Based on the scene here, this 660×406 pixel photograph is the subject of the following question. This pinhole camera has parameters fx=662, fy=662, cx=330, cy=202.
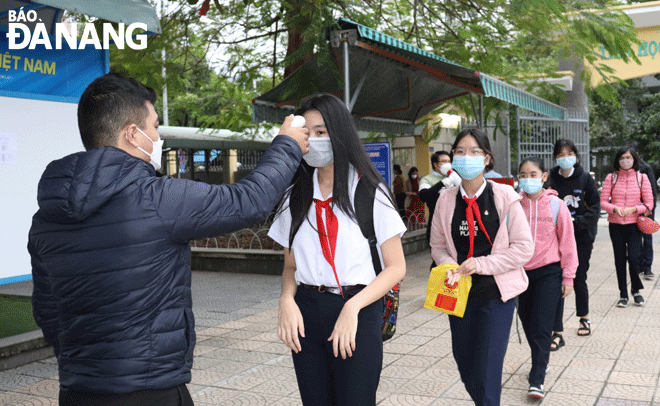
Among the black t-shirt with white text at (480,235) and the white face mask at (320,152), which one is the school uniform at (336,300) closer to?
the white face mask at (320,152)

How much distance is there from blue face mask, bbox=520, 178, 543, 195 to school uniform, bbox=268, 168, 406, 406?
273 centimetres

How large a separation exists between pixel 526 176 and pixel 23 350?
14.5 feet

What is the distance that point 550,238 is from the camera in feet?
15.8

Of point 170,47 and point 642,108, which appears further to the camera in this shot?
point 642,108

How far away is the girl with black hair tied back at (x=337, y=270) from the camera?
246cm

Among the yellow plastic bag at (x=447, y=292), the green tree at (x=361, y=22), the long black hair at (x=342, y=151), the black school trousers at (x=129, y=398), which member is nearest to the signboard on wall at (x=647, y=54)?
the green tree at (x=361, y=22)

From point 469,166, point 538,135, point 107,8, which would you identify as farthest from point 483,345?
point 538,135

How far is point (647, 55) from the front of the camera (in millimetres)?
17391

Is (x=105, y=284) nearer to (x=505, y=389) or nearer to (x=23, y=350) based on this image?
(x=505, y=389)

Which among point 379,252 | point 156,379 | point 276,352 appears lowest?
point 276,352

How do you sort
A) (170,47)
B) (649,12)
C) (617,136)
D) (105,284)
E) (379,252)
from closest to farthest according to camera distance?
(105,284) → (379,252) → (170,47) → (649,12) → (617,136)

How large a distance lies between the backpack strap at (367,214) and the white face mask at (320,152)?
0.16 meters

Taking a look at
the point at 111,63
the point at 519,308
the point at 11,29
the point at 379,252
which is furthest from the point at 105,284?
the point at 111,63

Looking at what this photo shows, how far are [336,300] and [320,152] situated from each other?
559 mm
